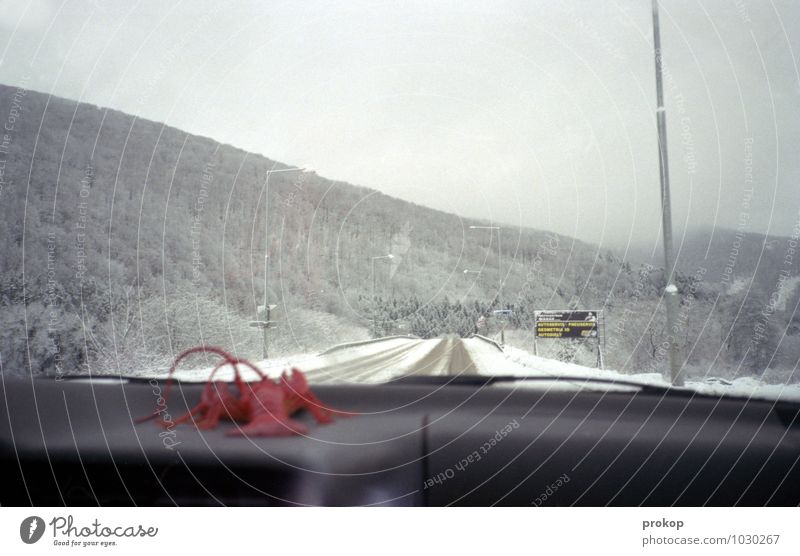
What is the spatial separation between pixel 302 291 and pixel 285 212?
12.9 inches

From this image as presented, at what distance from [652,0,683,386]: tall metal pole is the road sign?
27 centimetres

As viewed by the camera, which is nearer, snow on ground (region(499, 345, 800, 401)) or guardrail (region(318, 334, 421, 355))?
A: snow on ground (region(499, 345, 800, 401))

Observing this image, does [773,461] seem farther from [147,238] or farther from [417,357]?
[147,238]

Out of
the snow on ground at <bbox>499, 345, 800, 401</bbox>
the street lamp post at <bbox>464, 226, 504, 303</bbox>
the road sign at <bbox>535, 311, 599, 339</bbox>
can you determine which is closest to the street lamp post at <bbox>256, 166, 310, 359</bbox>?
the street lamp post at <bbox>464, 226, 504, 303</bbox>

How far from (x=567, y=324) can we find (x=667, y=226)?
0.51 metres

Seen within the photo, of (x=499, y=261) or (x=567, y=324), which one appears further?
(x=499, y=261)

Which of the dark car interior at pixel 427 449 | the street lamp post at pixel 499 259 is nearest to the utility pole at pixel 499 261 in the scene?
the street lamp post at pixel 499 259

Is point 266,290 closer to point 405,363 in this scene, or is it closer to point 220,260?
point 220,260

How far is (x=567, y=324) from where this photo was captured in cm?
229

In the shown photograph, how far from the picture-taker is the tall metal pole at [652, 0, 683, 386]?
7.36ft

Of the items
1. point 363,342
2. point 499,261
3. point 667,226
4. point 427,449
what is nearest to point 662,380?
point 667,226

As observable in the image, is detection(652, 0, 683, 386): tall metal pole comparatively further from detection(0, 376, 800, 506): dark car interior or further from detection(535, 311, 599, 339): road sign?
detection(535, 311, 599, 339): road sign
